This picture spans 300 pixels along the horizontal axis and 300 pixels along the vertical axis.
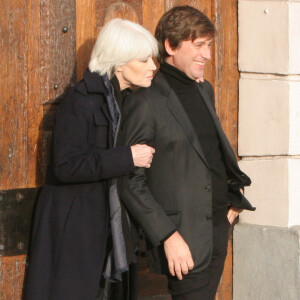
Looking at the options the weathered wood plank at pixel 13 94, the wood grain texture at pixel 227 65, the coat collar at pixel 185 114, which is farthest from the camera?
the wood grain texture at pixel 227 65

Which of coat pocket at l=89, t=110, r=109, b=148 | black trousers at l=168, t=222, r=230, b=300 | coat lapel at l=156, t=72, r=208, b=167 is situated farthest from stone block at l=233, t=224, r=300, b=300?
coat pocket at l=89, t=110, r=109, b=148

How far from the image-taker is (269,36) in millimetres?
4090

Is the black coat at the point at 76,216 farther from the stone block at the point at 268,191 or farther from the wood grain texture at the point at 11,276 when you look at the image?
the stone block at the point at 268,191

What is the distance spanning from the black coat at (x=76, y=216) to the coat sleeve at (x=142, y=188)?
83 millimetres

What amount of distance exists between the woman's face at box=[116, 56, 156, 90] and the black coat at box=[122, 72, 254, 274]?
5 cm

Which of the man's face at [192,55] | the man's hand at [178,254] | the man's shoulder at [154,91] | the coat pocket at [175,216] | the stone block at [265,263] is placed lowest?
the stone block at [265,263]

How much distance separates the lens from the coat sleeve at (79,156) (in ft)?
9.85

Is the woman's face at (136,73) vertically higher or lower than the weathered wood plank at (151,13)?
lower

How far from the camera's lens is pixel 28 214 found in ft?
11.5

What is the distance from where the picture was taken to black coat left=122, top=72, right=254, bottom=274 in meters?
3.13

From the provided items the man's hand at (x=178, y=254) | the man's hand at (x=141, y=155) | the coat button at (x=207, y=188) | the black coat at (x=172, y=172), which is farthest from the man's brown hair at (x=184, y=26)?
the man's hand at (x=178, y=254)

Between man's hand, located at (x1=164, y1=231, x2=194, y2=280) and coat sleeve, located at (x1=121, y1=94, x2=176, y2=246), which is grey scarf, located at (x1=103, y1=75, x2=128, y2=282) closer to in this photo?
coat sleeve, located at (x1=121, y1=94, x2=176, y2=246)

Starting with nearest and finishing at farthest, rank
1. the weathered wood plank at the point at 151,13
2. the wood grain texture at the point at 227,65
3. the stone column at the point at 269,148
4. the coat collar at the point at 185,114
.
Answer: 1. the coat collar at the point at 185,114
2. the weathered wood plank at the point at 151,13
3. the stone column at the point at 269,148
4. the wood grain texture at the point at 227,65

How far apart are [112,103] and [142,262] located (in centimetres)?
118
